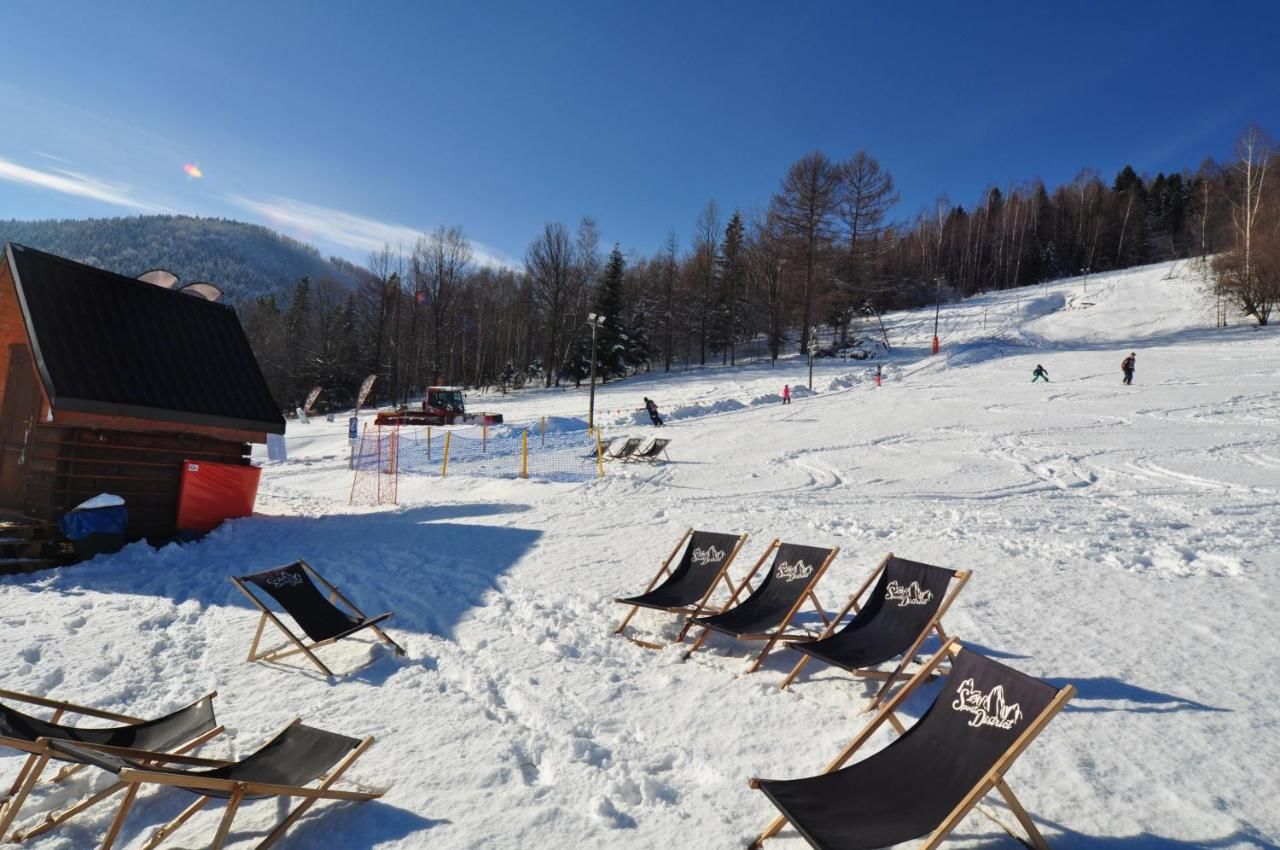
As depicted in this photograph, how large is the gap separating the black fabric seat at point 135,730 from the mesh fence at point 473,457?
32.9ft

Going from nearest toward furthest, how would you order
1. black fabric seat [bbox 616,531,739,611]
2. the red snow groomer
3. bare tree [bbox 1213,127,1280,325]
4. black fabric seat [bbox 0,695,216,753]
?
black fabric seat [bbox 0,695,216,753], black fabric seat [bbox 616,531,739,611], the red snow groomer, bare tree [bbox 1213,127,1280,325]

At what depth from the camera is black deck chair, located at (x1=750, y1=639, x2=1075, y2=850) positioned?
8.29 feet

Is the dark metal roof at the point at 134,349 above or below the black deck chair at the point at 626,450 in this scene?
above

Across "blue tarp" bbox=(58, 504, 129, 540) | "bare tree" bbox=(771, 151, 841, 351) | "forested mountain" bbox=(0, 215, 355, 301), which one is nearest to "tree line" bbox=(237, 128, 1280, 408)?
"bare tree" bbox=(771, 151, 841, 351)

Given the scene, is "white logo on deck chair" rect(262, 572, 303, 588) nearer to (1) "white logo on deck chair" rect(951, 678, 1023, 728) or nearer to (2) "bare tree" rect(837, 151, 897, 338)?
(1) "white logo on deck chair" rect(951, 678, 1023, 728)

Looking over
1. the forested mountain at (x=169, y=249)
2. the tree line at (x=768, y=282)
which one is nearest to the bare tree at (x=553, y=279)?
the tree line at (x=768, y=282)

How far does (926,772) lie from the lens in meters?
2.93

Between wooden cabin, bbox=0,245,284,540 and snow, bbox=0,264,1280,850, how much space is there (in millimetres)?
1377

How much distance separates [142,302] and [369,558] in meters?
6.74

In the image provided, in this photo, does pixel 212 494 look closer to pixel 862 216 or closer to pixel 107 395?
pixel 107 395

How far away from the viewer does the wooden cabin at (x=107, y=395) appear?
9.05 m

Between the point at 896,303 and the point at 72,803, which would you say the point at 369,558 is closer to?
the point at 72,803

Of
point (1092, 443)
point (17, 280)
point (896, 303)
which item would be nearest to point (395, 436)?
point (17, 280)

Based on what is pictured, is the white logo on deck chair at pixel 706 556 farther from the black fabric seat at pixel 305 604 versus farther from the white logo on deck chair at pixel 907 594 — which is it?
the black fabric seat at pixel 305 604
